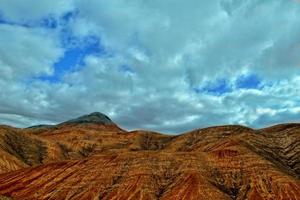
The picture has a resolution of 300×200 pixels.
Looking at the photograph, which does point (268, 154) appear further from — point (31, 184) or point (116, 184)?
point (31, 184)

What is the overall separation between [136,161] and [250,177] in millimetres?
36521

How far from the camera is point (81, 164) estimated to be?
154500 millimetres

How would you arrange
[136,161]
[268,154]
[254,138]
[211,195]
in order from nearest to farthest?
1. [211,195]
2. [136,161]
3. [268,154]
4. [254,138]

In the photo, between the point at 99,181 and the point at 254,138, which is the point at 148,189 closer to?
the point at 99,181

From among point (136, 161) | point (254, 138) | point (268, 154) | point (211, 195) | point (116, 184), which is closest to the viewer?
point (211, 195)

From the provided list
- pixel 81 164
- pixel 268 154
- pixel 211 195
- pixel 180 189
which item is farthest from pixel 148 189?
pixel 268 154

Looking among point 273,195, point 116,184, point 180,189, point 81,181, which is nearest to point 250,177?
point 273,195

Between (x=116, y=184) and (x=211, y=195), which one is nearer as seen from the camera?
(x=211, y=195)

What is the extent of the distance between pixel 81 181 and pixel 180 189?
31549 mm

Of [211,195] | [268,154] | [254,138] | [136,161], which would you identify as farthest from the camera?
[254,138]

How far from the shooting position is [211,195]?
416ft

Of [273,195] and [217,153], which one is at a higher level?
[217,153]

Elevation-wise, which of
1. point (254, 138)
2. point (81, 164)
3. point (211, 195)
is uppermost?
point (254, 138)

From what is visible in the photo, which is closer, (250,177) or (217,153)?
(250,177)
